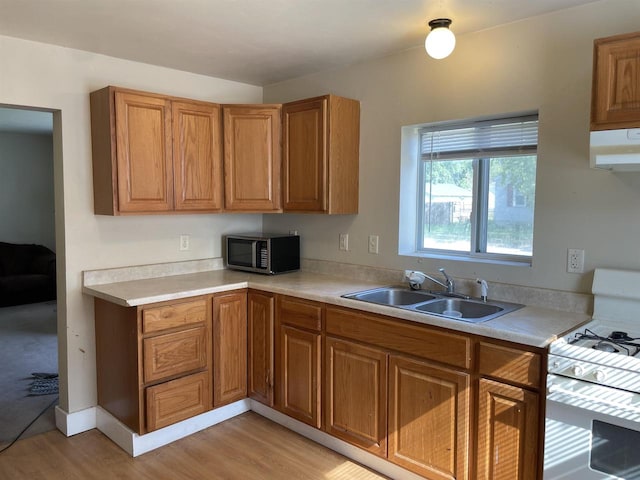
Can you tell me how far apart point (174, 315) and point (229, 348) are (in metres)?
0.49

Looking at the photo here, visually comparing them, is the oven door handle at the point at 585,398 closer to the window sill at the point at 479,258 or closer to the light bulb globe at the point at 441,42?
the window sill at the point at 479,258

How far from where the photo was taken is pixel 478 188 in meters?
2.88

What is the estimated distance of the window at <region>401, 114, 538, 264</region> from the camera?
8.80 feet

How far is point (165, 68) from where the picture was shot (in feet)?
11.0

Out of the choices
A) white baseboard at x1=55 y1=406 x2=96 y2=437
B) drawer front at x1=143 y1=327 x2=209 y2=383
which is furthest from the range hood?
white baseboard at x1=55 y1=406 x2=96 y2=437

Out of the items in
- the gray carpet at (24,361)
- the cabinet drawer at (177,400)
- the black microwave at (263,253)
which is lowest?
the gray carpet at (24,361)

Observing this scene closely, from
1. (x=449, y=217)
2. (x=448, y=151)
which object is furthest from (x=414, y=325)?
(x=448, y=151)

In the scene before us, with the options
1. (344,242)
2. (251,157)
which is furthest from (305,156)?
(344,242)

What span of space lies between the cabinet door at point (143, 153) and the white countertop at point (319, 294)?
51cm

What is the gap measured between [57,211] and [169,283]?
0.82m

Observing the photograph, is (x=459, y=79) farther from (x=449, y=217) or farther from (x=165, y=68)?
(x=165, y=68)

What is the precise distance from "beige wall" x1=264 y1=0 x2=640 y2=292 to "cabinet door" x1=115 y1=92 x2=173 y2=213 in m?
1.34

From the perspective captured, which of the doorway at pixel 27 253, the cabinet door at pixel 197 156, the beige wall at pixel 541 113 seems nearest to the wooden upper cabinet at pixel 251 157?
the cabinet door at pixel 197 156

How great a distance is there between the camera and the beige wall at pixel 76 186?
9.18 feet
